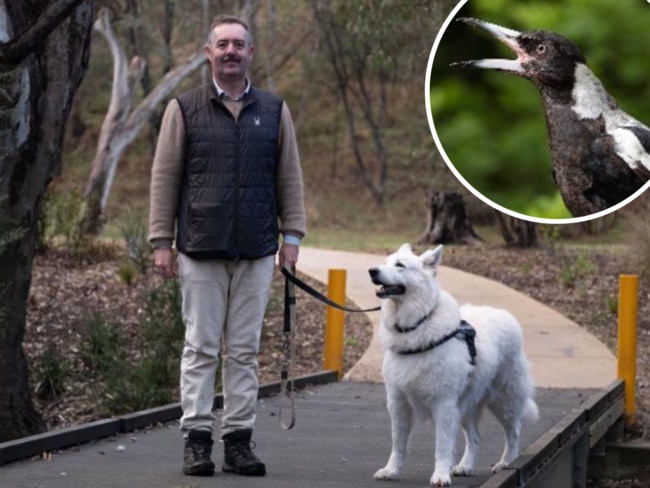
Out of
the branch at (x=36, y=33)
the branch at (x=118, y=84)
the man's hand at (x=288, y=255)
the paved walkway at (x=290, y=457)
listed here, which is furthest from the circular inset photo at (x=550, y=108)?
the branch at (x=118, y=84)

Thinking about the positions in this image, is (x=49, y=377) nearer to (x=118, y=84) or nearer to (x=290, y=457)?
(x=290, y=457)

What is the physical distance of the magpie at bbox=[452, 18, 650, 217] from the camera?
270 cm

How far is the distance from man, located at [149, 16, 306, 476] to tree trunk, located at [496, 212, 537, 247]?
61.6ft

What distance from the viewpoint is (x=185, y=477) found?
6648mm

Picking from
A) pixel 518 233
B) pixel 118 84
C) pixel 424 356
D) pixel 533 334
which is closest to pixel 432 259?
pixel 424 356

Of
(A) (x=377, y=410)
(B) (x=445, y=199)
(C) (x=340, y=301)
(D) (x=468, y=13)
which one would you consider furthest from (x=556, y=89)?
(B) (x=445, y=199)

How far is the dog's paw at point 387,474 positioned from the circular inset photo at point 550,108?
157 inches

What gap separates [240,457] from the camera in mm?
6809

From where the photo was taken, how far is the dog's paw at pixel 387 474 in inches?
268

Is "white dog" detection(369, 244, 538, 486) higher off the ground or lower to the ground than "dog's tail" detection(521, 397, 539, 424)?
higher

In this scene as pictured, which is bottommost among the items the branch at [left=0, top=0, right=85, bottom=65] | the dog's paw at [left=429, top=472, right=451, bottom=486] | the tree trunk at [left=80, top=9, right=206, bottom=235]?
the dog's paw at [left=429, top=472, right=451, bottom=486]

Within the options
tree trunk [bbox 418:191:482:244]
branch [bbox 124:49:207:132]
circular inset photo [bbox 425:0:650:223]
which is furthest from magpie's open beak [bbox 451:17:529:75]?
branch [bbox 124:49:207:132]

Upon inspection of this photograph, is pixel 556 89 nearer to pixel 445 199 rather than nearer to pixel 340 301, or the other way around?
pixel 340 301

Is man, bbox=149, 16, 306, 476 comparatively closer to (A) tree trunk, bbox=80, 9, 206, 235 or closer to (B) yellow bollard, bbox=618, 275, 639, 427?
(B) yellow bollard, bbox=618, 275, 639, 427
